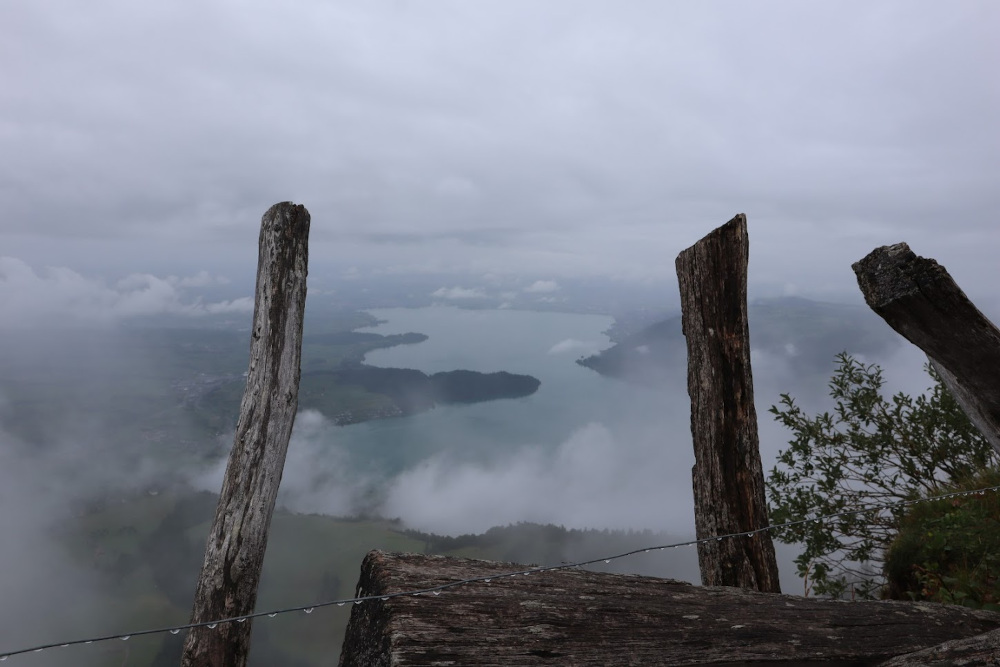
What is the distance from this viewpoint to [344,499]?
66250 mm

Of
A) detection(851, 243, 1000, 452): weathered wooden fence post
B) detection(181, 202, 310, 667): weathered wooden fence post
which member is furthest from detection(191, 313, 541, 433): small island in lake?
detection(851, 243, 1000, 452): weathered wooden fence post

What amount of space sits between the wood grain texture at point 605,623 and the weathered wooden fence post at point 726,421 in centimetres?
131

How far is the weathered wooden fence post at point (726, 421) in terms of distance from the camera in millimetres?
4414

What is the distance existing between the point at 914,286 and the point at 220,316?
14733 centimetres

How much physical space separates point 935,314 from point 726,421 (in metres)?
1.97

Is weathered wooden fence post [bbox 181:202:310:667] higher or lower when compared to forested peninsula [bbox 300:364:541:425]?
lower

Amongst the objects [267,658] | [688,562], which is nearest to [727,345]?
[688,562]

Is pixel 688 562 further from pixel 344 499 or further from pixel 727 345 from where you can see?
pixel 727 345

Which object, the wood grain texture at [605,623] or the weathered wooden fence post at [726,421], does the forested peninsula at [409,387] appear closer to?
the weathered wooden fence post at [726,421]

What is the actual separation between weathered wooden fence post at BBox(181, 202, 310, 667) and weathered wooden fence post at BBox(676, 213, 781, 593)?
3.32 m

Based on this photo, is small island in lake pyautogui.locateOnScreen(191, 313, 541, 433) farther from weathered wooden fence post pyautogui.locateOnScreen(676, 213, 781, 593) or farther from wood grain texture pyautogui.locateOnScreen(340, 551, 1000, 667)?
wood grain texture pyautogui.locateOnScreen(340, 551, 1000, 667)

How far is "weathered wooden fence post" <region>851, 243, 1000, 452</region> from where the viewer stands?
2.62 meters

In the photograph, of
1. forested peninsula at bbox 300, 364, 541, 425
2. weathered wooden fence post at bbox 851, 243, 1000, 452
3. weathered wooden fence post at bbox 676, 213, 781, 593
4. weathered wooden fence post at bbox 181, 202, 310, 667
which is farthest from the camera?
forested peninsula at bbox 300, 364, 541, 425

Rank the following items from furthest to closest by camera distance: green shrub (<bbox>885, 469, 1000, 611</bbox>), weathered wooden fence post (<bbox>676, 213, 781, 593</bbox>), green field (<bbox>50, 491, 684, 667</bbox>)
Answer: green field (<bbox>50, 491, 684, 667</bbox>), green shrub (<bbox>885, 469, 1000, 611</bbox>), weathered wooden fence post (<bbox>676, 213, 781, 593</bbox>)
